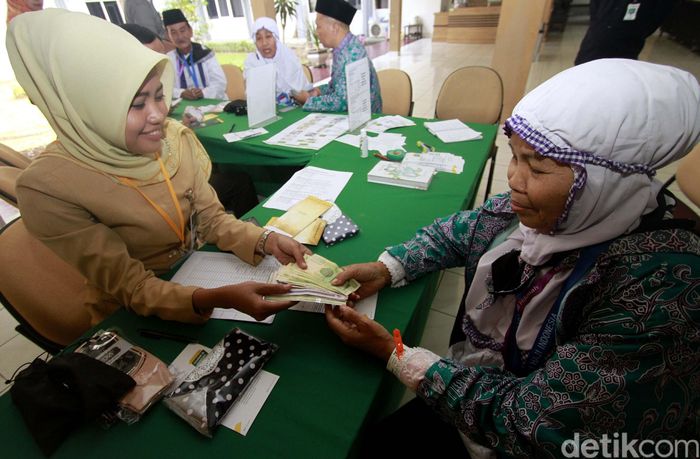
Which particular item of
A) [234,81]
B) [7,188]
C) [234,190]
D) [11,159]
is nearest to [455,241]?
[234,190]

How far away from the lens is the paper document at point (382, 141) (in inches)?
87.4

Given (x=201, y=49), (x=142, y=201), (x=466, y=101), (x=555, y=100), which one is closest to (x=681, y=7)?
(x=466, y=101)

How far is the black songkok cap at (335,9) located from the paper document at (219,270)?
2392 millimetres

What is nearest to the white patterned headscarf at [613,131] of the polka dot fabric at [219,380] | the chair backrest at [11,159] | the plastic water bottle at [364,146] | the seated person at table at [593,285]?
the seated person at table at [593,285]

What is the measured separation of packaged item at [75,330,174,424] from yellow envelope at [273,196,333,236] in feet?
2.31

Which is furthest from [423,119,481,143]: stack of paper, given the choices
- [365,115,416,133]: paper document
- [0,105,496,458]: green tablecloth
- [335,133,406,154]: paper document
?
[0,105,496,458]: green tablecloth

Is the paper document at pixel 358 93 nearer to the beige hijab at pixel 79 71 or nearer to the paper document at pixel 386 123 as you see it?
the paper document at pixel 386 123

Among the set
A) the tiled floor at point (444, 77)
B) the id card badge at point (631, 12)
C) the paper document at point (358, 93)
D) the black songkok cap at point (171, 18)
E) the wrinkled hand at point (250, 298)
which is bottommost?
the tiled floor at point (444, 77)

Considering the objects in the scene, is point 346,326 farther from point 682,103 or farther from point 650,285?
point 682,103

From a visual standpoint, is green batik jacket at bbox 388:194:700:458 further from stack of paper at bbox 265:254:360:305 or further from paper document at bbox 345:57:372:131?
paper document at bbox 345:57:372:131

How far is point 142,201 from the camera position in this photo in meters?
Result: 1.20

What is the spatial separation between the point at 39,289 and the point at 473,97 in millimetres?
3421

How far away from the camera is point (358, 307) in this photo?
3.66ft

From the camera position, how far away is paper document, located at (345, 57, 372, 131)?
2306 millimetres
